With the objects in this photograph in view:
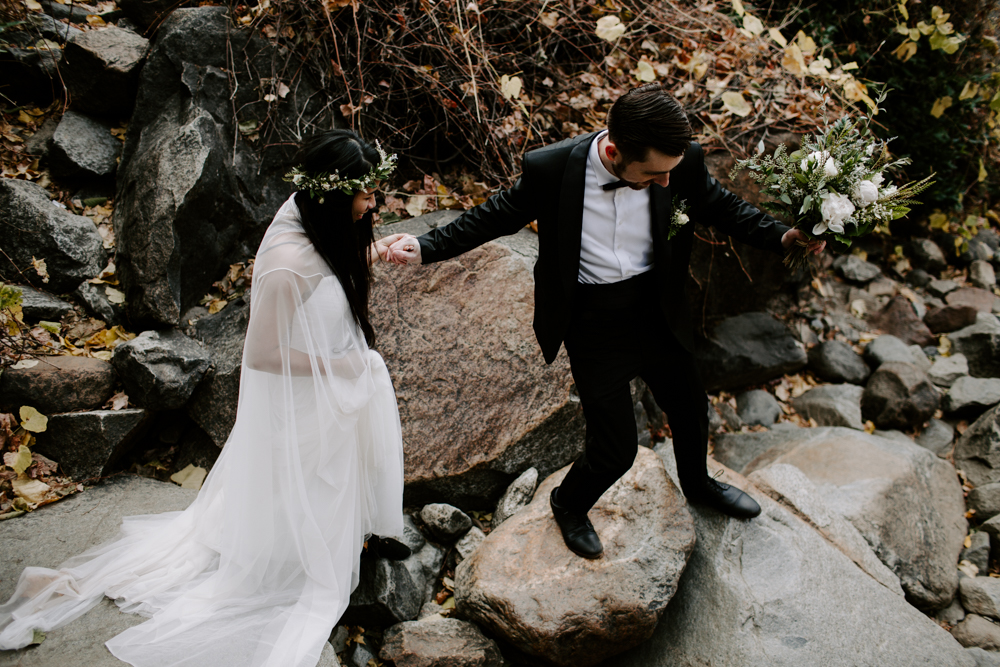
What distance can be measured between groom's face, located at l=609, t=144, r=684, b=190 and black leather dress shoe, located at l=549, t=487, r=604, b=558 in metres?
1.61

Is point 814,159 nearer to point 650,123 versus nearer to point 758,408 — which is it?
point 650,123

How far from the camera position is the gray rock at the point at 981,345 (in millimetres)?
5484

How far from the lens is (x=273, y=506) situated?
8.72 feet

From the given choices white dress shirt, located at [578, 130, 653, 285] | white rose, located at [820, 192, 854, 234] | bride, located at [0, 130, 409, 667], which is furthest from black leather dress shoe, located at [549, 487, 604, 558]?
white rose, located at [820, 192, 854, 234]

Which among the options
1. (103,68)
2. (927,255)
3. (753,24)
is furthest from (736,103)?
(103,68)

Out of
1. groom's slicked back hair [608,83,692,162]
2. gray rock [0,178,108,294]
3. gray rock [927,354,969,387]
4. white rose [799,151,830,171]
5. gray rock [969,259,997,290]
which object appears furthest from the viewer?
gray rock [969,259,997,290]

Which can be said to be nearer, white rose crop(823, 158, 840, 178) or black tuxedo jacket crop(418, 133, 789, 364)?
white rose crop(823, 158, 840, 178)

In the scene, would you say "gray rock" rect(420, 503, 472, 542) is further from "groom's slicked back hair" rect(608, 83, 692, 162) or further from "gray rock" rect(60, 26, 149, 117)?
"gray rock" rect(60, 26, 149, 117)

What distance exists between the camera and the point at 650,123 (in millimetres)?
2199

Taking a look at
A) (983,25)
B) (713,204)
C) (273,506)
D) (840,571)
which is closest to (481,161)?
(713,204)

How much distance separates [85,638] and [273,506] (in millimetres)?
863

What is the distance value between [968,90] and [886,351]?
2.62 metres

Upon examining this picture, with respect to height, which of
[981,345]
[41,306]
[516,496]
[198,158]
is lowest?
[981,345]

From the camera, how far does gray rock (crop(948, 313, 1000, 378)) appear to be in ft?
18.0
